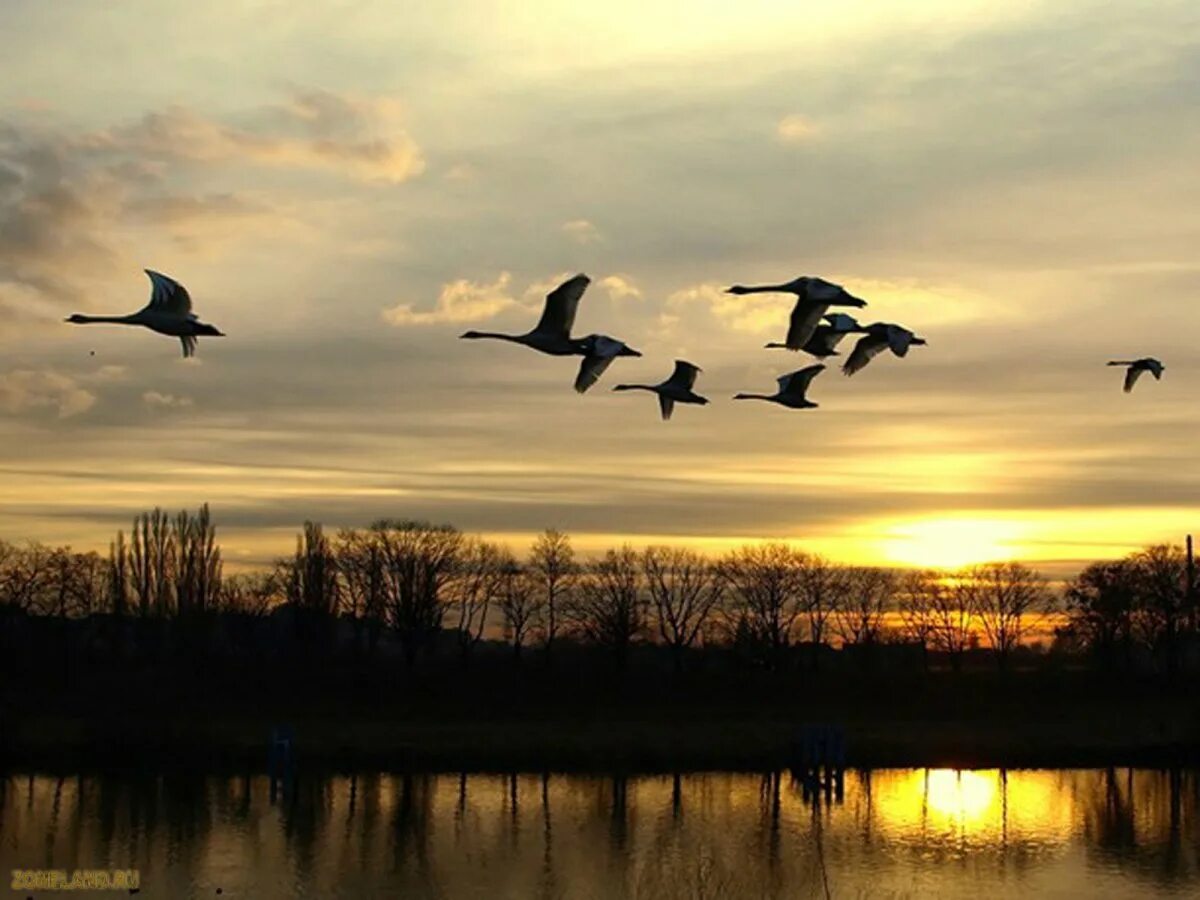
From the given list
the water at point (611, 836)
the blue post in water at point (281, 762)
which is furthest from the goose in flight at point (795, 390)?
the blue post in water at point (281, 762)

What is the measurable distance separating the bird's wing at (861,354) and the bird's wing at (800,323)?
5.44 ft

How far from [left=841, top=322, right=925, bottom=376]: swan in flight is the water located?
1316 centimetres

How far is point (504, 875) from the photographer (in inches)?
1428

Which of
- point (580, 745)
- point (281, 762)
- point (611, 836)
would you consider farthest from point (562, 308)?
point (580, 745)

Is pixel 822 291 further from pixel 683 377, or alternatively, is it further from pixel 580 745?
pixel 580 745

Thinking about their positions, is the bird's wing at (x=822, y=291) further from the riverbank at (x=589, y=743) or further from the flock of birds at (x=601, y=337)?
the riverbank at (x=589, y=743)

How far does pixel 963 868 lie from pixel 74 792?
25.7m

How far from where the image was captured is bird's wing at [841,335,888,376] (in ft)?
72.3

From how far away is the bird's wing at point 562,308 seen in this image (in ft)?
65.2

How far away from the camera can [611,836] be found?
41.0 metres

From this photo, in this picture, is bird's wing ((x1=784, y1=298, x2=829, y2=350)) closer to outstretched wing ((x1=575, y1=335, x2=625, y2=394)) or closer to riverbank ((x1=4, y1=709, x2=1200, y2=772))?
outstretched wing ((x1=575, y1=335, x2=625, y2=394))

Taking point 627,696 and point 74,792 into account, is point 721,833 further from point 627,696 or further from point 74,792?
point 627,696

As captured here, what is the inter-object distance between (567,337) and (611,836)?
23596mm

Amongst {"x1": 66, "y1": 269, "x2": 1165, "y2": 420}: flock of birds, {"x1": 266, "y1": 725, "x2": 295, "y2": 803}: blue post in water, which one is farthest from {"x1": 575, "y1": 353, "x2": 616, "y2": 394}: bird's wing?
{"x1": 266, "y1": 725, "x2": 295, "y2": 803}: blue post in water
